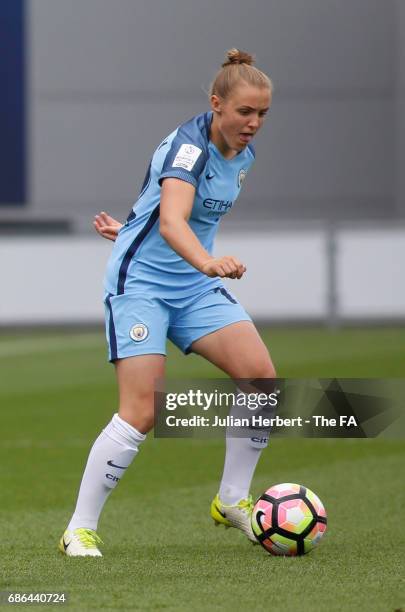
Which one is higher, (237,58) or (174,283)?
(237,58)

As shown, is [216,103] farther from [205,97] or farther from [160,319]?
[205,97]

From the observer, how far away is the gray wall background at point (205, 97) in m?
26.2

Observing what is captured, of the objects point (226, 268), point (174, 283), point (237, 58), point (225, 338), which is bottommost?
point (225, 338)

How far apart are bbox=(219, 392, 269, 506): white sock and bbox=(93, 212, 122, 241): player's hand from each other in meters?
0.92

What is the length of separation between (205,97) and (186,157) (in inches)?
830

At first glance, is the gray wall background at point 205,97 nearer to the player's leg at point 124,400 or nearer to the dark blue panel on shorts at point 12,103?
the dark blue panel on shorts at point 12,103

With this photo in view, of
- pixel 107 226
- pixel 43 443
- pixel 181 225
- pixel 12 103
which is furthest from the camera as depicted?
pixel 12 103

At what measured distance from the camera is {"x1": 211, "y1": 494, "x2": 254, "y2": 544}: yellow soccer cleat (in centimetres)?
615

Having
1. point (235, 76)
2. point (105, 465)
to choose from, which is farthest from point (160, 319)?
point (235, 76)

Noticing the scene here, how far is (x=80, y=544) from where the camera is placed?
224 inches

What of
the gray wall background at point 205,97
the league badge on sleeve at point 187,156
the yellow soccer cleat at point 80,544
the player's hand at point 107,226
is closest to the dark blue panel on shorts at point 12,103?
the gray wall background at point 205,97

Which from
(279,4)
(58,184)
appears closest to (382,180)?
(279,4)

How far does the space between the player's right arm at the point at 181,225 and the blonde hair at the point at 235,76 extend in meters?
0.39

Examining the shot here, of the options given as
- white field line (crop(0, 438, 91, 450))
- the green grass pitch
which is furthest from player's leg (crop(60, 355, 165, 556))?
white field line (crop(0, 438, 91, 450))
